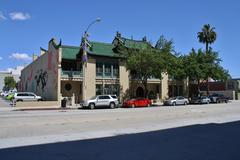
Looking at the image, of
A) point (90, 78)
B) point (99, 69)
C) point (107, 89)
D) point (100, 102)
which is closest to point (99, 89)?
point (107, 89)

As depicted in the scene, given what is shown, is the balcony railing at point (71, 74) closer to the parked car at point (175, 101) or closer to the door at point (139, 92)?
the door at point (139, 92)

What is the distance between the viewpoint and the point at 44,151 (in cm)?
1020

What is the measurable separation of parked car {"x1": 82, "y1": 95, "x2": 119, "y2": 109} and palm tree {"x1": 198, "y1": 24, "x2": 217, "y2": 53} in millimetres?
29513

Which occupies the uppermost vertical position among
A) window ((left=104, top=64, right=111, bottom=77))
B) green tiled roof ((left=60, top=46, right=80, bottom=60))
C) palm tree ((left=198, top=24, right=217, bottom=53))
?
palm tree ((left=198, top=24, right=217, bottom=53))

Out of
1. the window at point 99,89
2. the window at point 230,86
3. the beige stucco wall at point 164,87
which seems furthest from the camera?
the window at point 230,86

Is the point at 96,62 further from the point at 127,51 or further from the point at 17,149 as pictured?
the point at 17,149

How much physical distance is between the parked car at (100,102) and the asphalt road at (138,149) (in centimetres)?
2520

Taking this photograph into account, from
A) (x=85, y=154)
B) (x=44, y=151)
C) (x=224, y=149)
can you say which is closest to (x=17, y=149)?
(x=44, y=151)

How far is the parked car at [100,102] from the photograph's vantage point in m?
38.6

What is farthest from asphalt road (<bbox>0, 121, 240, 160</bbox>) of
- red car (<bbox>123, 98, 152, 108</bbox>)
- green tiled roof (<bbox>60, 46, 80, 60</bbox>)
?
green tiled roof (<bbox>60, 46, 80, 60</bbox>)

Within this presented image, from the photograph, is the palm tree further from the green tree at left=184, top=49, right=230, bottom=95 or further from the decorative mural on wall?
the decorative mural on wall

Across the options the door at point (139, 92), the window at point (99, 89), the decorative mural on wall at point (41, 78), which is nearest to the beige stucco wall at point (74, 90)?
the window at point (99, 89)

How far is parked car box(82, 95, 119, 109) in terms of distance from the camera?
38.6 m

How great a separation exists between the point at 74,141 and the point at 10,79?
121m
